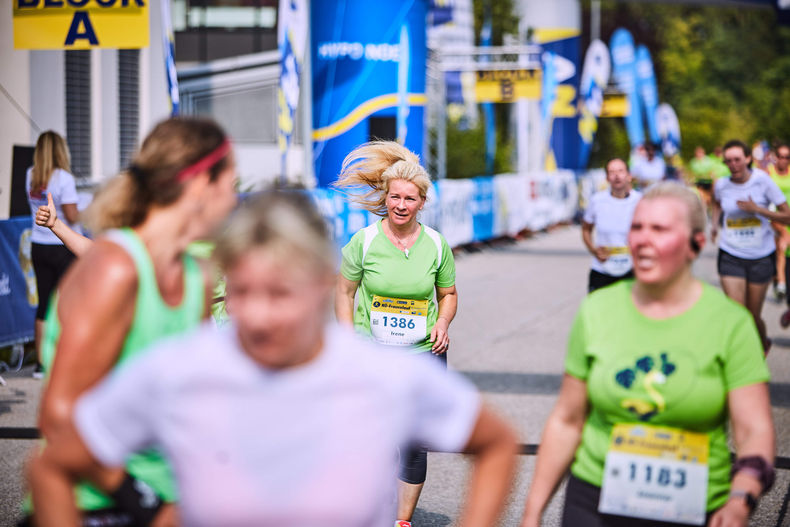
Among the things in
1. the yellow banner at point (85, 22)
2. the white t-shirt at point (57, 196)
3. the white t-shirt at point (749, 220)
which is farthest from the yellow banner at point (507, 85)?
the white t-shirt at point (57, 196)

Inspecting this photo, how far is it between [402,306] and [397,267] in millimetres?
186

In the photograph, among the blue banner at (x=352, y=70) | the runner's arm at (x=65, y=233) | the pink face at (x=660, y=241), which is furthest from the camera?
the blue banner at (x=352, y=70)

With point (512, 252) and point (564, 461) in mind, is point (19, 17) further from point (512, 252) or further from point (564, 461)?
point (512, 252)

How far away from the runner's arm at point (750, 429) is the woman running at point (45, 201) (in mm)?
6779

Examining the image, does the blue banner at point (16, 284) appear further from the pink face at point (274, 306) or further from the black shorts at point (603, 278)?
the pink face at point (274, 306)

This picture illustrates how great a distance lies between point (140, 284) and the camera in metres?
2.35

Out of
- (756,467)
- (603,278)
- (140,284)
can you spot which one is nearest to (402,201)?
(756,467)

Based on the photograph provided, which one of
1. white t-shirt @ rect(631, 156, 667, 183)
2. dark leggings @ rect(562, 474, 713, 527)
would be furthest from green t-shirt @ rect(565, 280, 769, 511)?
white t-shirt @ rect(631, 156, 667, 183)

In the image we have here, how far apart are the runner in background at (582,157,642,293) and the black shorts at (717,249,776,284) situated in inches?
41.4

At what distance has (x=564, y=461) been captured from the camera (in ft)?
10.2

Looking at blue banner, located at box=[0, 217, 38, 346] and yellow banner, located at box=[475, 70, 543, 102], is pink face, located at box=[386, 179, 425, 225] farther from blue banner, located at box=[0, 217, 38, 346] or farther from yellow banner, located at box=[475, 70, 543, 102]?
yellow banner, located at box=[475, 70, 543, 102]

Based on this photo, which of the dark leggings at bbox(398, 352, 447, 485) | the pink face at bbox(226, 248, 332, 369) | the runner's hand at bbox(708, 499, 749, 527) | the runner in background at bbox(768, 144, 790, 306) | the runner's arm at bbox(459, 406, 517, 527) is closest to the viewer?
the pink face at bbox(226, 248, 332, 369)

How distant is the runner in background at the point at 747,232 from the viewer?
9422 millimetres

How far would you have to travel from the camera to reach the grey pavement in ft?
19.6
